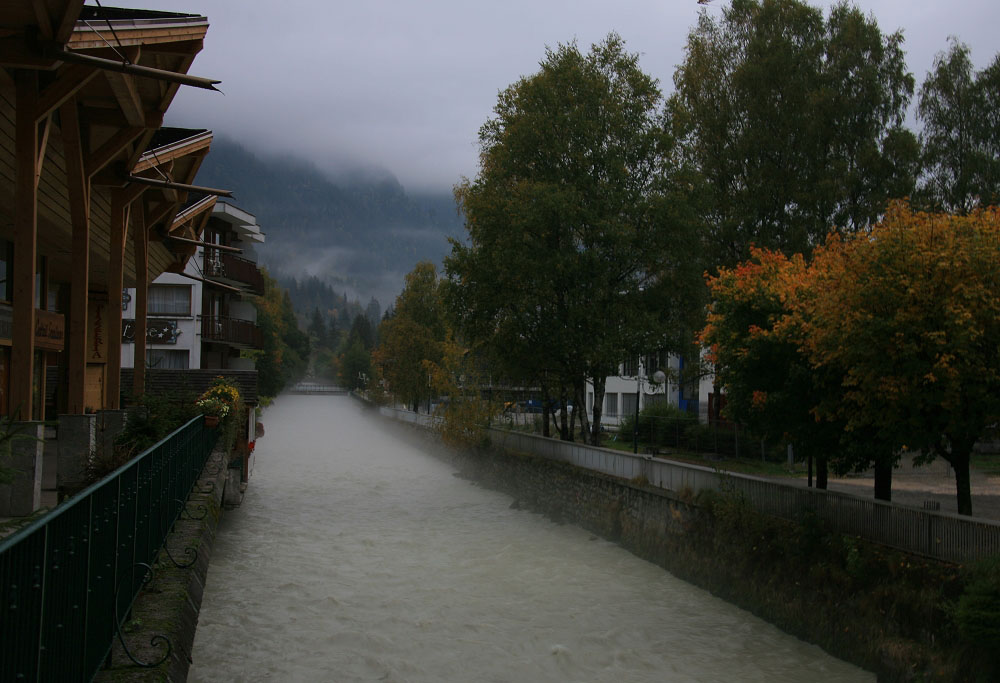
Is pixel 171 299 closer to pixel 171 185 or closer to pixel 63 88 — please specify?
pixel 171 185

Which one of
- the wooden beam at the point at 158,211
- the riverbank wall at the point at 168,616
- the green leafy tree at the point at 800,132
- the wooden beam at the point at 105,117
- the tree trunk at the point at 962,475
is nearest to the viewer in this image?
the riverbank wall at the point at 168,616

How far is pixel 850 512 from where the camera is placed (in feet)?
47.1

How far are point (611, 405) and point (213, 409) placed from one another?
3847 centimetres

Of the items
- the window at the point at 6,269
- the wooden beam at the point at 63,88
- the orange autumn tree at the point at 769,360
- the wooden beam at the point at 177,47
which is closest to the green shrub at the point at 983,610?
the orange autumn tree at the point at 769,360

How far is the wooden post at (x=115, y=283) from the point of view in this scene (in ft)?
50.7

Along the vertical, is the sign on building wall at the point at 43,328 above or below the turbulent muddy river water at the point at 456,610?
above

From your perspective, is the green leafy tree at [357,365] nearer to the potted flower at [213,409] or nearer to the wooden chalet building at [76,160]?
the potted flower at [213,409]

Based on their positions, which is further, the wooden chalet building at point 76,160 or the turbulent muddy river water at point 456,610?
the turbulent muddy river water at point 456,610

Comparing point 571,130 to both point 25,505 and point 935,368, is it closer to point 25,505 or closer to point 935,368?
point 935,368

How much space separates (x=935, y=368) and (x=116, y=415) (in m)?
13.0

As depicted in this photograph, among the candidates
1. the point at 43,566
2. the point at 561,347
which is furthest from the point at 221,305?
the point at 43,566

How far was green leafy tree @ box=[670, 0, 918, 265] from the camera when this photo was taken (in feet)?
104

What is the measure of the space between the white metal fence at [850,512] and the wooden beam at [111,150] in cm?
1288

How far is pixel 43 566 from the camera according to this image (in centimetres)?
380
